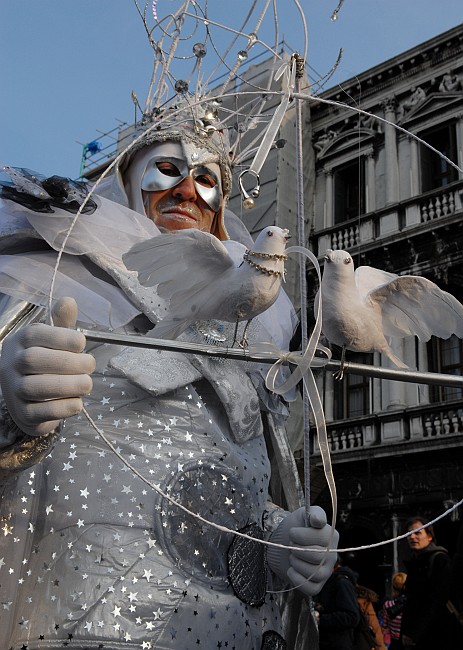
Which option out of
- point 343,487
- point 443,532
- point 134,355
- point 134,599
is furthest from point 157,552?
point 343,487

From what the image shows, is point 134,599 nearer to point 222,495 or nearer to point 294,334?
point 222,495

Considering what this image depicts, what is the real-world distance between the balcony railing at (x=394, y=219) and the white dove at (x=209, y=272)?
10.0 metres

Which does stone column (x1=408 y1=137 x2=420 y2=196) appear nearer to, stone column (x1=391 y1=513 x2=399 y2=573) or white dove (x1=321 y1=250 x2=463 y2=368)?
stone column (x1=391 y1=513 x2=399 y2=573)

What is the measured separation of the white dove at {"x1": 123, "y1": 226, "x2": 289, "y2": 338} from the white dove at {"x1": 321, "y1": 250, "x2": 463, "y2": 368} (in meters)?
0.14

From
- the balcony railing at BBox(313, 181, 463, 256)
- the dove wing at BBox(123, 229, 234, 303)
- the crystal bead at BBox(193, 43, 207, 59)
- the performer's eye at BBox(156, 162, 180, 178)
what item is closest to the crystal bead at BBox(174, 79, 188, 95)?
the crystal bead at BBox(193, 43, 207, 59)

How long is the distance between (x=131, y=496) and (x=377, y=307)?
2.79 ft

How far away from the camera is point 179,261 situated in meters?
1.87

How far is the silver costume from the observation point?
1.88 metres

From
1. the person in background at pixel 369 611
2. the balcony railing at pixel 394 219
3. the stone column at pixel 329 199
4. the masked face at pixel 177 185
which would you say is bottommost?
the person in background at pixel 369 611

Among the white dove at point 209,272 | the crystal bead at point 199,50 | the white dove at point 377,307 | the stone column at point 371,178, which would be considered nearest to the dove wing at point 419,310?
the white dove at point 377,307

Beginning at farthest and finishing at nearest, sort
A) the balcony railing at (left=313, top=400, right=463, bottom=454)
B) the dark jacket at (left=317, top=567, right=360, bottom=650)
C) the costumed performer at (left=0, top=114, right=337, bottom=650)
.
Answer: the balcony railing at (left=313, top=400, right=463, bottom=454)
the dark jacket at (left=317, top=567, right=360, bottom=650)
the costumed performer at (left=0, top=114, right=337, bottom=650)

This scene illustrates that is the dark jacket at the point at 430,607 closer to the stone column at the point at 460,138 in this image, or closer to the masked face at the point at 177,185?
the masked face at the point at 177,185

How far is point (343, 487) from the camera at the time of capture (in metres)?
11.5

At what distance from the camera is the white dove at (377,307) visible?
1.74 meters
